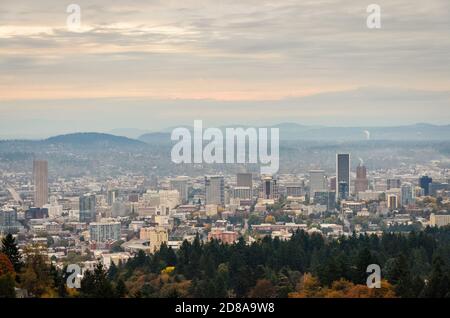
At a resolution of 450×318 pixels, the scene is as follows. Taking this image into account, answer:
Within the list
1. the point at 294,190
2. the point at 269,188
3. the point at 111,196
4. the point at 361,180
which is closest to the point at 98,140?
the point at 111,196

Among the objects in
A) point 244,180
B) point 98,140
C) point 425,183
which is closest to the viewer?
point 98,140

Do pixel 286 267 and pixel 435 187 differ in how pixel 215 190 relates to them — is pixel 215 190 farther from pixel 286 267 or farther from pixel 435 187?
pixel 286 267

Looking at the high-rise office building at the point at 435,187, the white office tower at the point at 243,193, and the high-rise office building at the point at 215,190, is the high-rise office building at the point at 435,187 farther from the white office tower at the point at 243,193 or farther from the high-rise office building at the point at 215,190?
the high-rise office building at the point at 215,190

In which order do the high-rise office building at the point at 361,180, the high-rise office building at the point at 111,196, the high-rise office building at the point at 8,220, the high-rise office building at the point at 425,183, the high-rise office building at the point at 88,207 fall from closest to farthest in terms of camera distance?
the high-rise office building at the point at 8,220
the high-rise office building at the point at 88,207
the high-rise office building at the point at 111,196
the high-rise office building at the point at 425,183
the high-rise office building at the point at 361,180

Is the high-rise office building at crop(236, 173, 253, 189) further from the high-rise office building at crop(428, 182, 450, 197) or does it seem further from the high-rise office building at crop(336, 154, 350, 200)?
the high-rise office building at crop(428, 182, 450, 197)

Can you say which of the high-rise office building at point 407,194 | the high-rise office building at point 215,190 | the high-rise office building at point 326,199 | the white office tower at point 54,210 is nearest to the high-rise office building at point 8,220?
the white office tower at point 54,210

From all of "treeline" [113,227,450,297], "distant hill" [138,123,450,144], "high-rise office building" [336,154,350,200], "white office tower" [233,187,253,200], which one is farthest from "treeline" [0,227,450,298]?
"white office tower" [233,187,253,200]
